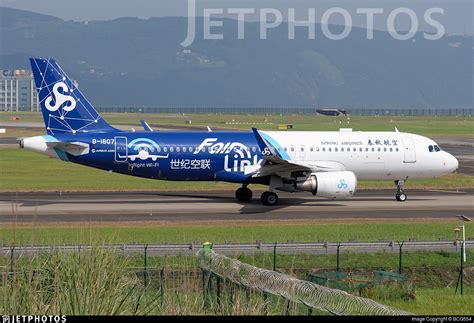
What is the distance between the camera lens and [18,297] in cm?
1614

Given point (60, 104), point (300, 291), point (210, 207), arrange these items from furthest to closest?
point (60, 104)
point (210, 207)
point (300, 291)

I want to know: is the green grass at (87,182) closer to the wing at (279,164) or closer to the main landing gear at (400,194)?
the main landing gear at (400,194)

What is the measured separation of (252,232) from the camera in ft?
133

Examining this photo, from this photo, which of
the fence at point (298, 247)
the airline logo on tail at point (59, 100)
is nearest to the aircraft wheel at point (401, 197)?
the fence at point (298, 247)

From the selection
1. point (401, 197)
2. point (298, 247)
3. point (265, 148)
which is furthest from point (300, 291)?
point (401, 197)

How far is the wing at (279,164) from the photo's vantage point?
49.5 metres

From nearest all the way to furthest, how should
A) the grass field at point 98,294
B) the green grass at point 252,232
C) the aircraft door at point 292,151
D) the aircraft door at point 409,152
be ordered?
the grass field at point 98,294 → the green grass at point 252,232 → the aircraft door at point 292,151 → the aircraft door at point 409,152

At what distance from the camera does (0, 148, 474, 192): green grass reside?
6203cm

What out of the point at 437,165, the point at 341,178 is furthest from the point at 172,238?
the point at 437,165

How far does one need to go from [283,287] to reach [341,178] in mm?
29009

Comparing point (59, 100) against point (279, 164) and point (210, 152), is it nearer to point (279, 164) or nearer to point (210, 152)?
point (210, 152)

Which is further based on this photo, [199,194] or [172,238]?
[199,194]

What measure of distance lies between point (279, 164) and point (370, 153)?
264 inches

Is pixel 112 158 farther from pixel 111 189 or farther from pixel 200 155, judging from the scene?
pixel 111 189
